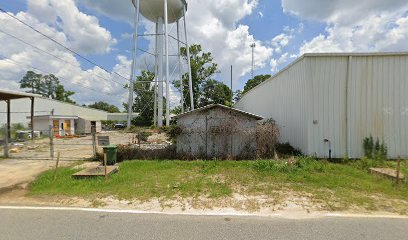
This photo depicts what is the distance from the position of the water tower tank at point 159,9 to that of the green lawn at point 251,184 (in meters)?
21.9

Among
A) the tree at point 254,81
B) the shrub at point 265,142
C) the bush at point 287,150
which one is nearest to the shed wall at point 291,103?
the bush at point 287,150

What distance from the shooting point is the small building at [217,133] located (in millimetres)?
11891

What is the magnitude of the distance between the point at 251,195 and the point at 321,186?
2145 millimetres

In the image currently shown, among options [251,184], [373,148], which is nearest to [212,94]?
[373,148]

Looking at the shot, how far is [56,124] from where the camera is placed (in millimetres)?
32438

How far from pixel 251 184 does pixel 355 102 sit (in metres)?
6.68

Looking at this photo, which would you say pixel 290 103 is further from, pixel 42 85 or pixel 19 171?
pixel 42 85

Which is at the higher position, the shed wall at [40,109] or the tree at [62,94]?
the tree at [62,94]

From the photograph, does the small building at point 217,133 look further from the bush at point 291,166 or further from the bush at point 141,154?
the bush at point 291,166

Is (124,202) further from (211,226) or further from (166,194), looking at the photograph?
(211,226)

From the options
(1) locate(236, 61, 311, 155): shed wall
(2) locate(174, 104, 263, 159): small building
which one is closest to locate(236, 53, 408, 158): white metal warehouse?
(1) locate(236, 61, 311, 155): shed wall

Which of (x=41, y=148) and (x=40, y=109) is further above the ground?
(x=40, y=109)

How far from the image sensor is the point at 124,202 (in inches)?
242

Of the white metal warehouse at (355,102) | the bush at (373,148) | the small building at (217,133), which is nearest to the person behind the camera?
the bush at (373,148)
